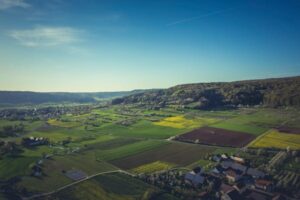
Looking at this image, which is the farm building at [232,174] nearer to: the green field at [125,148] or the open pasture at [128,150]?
the green field at [125,148]

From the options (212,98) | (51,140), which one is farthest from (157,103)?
(51,140)

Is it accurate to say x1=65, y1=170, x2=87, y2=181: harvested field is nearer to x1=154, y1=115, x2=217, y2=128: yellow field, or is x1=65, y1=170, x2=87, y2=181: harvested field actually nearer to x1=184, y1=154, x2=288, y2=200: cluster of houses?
x1=184, y1=154, x2=288, y2=200: cluster of houses

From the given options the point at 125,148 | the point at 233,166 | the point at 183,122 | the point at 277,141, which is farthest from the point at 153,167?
the point at 183,122

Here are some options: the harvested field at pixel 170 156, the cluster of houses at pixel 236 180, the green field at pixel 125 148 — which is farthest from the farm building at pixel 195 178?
the harvested field at pixel 170 156

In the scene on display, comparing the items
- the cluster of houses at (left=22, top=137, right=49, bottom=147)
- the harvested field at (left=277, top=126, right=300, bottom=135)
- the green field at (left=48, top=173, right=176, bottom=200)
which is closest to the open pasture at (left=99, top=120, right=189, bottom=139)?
the cluster of houses at (left=22, top=137, right=49, bottom=147)

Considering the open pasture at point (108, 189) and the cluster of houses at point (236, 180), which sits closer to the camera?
the cluster of houses at point (236, 180)

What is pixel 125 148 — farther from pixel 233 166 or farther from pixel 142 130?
pixel 233 166
